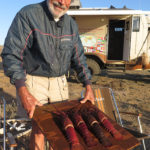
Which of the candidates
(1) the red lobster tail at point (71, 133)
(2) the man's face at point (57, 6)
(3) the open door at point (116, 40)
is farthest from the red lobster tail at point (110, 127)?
(3) the open door at point (116, 40)

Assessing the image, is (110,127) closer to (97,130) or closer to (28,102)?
(97,130)

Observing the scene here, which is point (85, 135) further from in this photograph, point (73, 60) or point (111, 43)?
point (111, 43)

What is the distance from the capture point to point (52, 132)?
127 centimetres

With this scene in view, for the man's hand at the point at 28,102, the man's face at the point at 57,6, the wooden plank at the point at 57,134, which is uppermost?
the man's face at the point at 57,6

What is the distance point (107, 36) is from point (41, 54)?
20.0 ft

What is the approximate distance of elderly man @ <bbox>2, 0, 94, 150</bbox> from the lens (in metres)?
1.46

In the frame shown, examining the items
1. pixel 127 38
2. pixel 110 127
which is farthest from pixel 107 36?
pixel 110 127

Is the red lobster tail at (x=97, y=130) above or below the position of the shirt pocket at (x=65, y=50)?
below

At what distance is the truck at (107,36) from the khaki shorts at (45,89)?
5281mm

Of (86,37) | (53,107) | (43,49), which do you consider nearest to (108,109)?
(53,107)

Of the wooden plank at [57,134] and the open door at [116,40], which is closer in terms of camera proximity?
the wooden plank at [57,134]

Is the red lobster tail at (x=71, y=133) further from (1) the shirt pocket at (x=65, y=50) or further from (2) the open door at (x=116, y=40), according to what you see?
(2) the open door at (x=116, y=40)

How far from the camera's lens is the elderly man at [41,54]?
57.6 inches

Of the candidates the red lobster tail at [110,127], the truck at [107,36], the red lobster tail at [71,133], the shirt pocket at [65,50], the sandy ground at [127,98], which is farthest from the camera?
the truck at [107,36]
